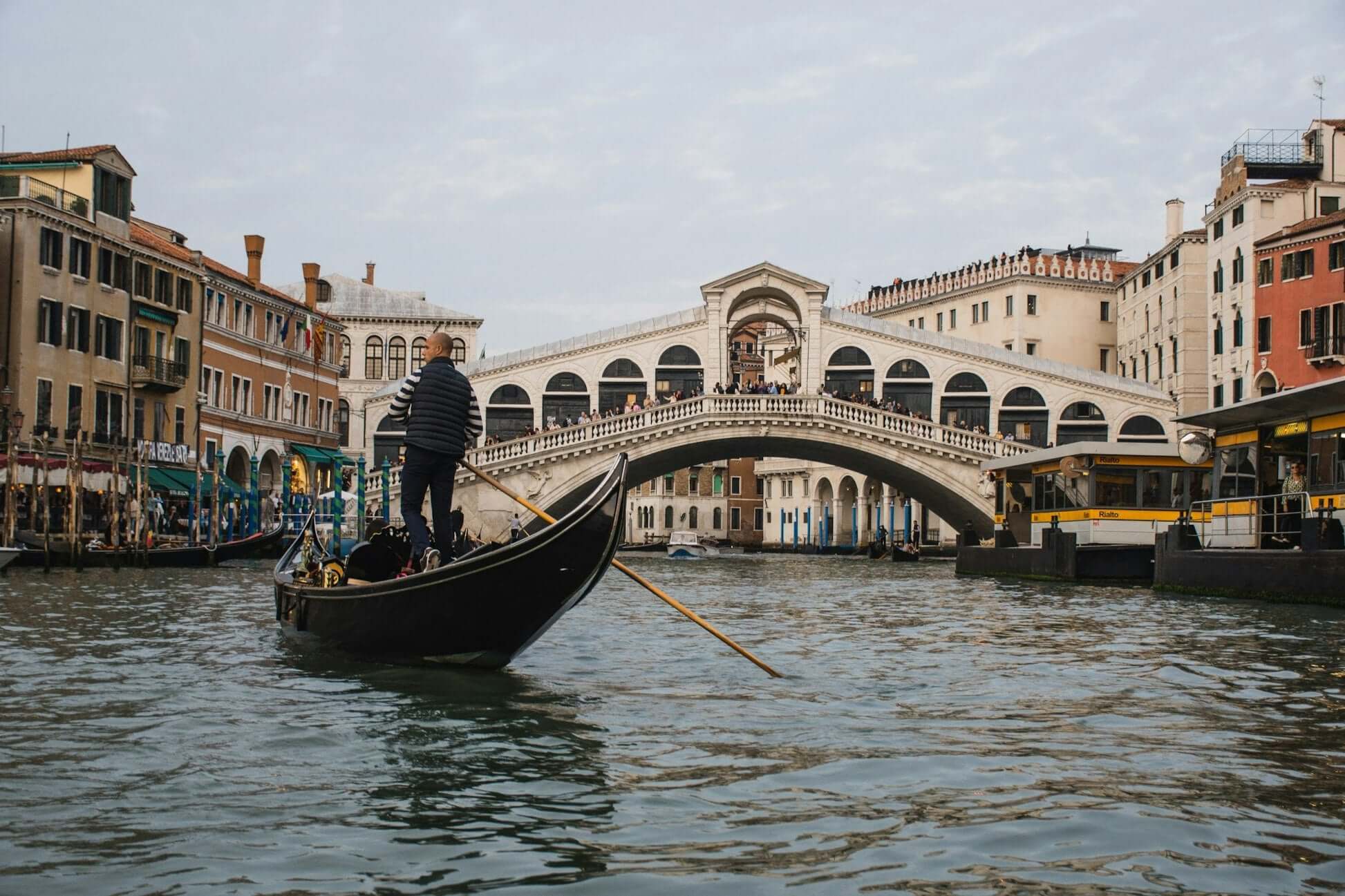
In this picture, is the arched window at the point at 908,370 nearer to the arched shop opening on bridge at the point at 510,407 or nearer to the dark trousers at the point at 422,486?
the arched shop opening on bridge at the point at 510,407

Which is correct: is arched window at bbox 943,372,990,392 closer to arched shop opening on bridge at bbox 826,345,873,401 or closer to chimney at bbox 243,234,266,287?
arched shop opening on bridge at bbox 826,345,873,401

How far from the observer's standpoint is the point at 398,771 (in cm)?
543

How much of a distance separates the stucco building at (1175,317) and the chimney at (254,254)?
908 inches

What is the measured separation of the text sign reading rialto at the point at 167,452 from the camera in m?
30.2

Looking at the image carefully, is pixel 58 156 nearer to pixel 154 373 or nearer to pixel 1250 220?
pixel 154 373

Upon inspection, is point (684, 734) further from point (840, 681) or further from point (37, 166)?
point (37, 166)

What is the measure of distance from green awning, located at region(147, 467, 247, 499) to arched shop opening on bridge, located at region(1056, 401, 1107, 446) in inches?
815

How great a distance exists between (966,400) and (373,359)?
1771 cm

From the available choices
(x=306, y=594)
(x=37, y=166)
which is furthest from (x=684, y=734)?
(x=37, y=166)

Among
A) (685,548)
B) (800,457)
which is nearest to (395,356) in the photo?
(685,548)

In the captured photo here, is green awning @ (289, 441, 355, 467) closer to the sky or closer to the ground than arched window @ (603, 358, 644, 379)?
closer to the ground

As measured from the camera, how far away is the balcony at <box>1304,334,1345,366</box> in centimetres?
3017

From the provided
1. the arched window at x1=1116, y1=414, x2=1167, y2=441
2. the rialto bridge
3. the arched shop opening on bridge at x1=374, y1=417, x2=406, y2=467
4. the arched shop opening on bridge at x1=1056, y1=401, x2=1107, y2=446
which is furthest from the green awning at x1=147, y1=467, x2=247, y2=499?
the arched window at x1=1116, y1=414, x2=1167, y2=441

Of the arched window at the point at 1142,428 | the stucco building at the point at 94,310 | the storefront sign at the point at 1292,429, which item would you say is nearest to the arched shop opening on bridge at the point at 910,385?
the arched window at the point at 1142,428
